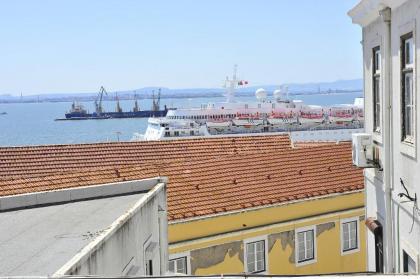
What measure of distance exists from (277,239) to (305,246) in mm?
888

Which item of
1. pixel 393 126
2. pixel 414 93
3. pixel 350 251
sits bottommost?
pixel 350 251

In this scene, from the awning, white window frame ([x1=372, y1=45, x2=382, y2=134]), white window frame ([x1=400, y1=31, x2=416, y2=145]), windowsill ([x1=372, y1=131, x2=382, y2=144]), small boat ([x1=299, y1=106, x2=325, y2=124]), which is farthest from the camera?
small boat ([x1=299, y1=106, x2=325, y2=124])

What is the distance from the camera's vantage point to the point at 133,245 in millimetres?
8281

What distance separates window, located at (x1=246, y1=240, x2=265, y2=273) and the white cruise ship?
69066 millimetres

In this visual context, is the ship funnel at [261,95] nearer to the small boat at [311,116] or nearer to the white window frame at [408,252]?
the small boat at [311,116]

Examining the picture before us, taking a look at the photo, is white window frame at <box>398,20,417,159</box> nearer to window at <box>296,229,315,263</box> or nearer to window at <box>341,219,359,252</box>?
window at <box>296,229,315,263</box>

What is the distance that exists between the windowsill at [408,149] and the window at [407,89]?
0.16ft

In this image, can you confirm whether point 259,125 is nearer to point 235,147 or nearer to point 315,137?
point 315,137

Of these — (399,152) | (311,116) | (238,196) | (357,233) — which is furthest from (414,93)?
(311,116)

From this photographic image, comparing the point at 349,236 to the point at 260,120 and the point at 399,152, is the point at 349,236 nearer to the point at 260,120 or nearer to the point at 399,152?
the point at 399,152

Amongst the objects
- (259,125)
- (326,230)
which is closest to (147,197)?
(326,230)

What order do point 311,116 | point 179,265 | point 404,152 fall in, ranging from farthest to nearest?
point 311,116 → point 179,265 → point 404,152

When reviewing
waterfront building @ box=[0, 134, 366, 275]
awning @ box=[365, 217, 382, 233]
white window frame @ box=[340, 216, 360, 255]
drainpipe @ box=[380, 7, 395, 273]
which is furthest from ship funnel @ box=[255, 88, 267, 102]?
drainpipe @ box=[380, 7, 395, 273]

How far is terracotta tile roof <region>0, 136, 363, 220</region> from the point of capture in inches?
553
